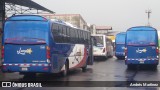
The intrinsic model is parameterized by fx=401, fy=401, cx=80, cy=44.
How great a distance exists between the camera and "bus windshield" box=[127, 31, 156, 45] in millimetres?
24250

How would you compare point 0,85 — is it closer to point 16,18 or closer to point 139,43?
point 16,18

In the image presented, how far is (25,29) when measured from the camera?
1661 cm

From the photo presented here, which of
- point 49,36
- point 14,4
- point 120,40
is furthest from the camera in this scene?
point 120,40

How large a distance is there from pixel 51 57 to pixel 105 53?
21.6 m

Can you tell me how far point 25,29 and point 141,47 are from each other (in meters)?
9.62

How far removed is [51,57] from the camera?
1662 centimetres

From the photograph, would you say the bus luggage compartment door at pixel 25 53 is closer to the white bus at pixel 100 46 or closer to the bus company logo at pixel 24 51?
the bus company logo at pixel 24 51

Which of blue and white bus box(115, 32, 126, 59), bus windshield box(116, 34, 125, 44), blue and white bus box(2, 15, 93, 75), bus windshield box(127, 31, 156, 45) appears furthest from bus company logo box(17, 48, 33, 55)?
bus windshield box(116, 34, 125, 44)

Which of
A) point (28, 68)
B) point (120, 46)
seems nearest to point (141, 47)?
point (28, 68)

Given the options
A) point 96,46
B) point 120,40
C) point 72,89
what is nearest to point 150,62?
point 72,89

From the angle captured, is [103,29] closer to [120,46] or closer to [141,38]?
[120,46]

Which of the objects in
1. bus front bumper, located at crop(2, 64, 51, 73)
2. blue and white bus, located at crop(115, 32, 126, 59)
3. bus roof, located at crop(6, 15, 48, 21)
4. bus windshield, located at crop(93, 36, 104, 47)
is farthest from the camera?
blue and white bus, located at crop(115, 32, 126, 59)

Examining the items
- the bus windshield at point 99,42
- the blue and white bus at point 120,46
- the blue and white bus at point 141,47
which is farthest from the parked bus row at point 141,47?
the blue and white bus at point 120,46

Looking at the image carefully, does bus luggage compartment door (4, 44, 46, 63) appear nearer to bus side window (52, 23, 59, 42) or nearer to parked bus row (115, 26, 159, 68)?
bus side window (52, 23, 59, 42)
